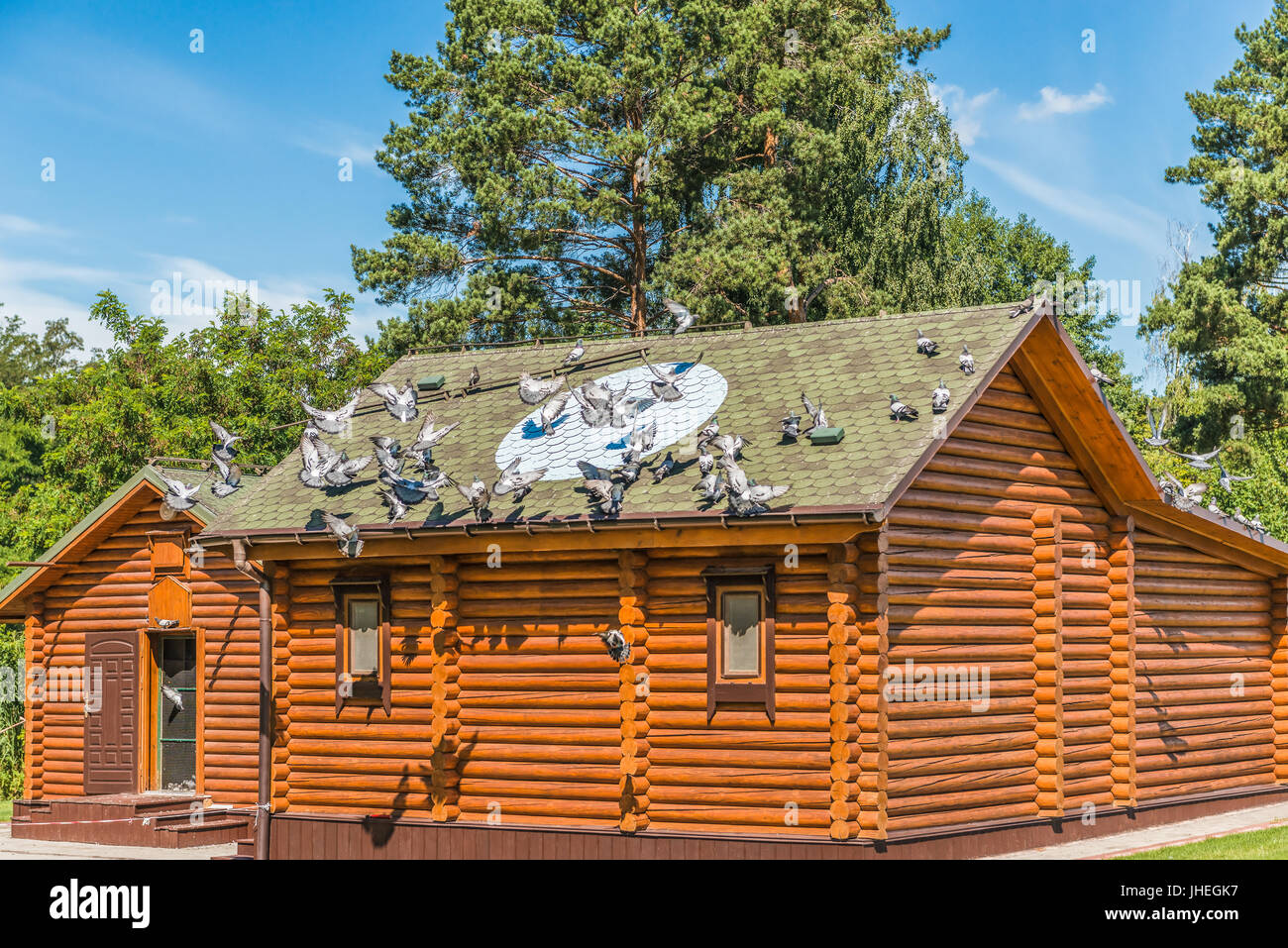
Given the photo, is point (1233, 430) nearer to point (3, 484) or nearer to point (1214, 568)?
point (1214, 568)

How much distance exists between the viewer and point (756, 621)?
16172 mm

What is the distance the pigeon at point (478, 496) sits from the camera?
1728cm

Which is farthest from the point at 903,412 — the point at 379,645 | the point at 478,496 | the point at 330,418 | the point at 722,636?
the point at 330,418

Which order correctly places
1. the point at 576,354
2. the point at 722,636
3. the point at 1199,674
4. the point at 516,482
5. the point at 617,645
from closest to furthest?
the point at 722,636, the point at 617,645, the point at 516,482, the point at 576,354, the point at 1199,674

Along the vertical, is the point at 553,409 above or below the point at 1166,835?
above

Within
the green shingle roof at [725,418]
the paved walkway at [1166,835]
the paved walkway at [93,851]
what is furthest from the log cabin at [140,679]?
the paved walkway at [1166,835]

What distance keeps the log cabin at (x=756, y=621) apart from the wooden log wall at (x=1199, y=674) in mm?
75

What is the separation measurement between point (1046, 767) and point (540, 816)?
582 cm

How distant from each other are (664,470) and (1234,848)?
24.4 feet

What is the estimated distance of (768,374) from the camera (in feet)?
62.0

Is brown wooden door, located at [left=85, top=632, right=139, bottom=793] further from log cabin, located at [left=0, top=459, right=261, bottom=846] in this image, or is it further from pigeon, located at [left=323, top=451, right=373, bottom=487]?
pigeon, located at [left=323, top=451, right=373, bottom=487]

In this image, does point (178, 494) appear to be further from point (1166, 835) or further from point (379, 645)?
point (1166, 835)

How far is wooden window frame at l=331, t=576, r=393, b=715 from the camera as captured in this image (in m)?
18.4
